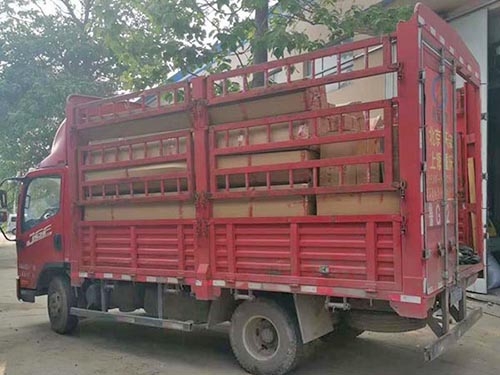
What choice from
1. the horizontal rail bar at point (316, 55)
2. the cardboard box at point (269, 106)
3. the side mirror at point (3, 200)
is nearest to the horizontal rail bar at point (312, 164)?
the cardboard box at point (269, 106)

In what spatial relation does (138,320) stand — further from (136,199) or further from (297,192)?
(297,192)

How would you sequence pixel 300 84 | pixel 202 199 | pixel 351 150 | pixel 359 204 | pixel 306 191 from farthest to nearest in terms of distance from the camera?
pixel 202 199 → pixel 300 84 → pixel 306 191 → pixel 351 150 → pixel 359 204

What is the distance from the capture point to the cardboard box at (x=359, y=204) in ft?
14.5

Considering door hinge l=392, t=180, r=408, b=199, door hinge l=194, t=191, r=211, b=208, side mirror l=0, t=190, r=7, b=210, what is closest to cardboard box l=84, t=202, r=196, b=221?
door hinge l=194, t=191, r=211, b=208

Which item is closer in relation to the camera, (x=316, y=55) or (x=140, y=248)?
(x=316, y=55)

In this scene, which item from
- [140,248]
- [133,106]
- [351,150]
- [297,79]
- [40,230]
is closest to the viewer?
[351,150]

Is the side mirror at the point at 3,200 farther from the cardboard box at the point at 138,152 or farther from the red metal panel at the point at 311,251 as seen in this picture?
the red metal panel at the point at 311,251

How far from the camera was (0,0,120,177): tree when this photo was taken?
56.2 ft

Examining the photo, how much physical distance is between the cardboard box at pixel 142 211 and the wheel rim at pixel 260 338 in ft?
4.12

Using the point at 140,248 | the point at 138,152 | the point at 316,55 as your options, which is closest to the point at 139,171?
the point at 138,152

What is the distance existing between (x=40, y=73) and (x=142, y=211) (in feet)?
44.1

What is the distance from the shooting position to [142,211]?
6137 mm

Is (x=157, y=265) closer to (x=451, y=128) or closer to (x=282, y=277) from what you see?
(x=282, y=277)

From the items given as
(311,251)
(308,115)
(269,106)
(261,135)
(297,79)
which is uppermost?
→ (297,79)
